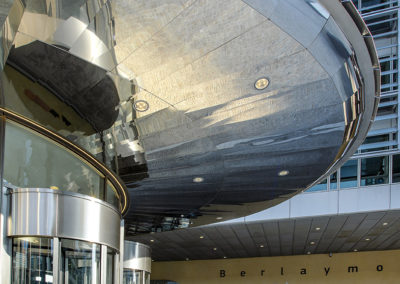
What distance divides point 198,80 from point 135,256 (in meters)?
7.64

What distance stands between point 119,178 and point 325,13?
246 inches

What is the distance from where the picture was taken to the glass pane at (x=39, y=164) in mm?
6727

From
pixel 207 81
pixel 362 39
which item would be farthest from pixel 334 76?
pixel 207 81

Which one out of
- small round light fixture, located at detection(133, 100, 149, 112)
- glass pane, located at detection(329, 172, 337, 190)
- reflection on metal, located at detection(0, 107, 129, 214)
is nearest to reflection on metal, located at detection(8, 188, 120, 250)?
reflection on metal, located at detection(0, 107, 129, 214)

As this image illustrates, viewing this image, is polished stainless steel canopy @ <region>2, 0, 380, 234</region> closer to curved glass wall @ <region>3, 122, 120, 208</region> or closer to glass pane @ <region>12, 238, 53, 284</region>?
curved glass wall @ <region>3, 122, 120, 208</region>

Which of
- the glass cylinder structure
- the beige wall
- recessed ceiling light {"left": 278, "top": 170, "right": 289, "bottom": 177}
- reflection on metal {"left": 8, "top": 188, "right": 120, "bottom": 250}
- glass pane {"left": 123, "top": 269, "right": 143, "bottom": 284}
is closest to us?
reflection on metal {"left": 8, "top": 188, "right": 120, "bottom": 250}

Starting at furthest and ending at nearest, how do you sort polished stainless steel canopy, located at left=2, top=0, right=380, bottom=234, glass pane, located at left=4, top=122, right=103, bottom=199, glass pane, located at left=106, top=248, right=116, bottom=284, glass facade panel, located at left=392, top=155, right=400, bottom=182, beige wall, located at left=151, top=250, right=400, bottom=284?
beige wall, located at left=151, top=250, right=400, bottom=284 → glass facade panel, located at left=392, top=155, right=400, bottom=182 → glass pane, located at left=106, top=248, right=116, bottom=284 → glass pane, located at left=4, top=122, right=103, bottom=199 → polished stainless steel canopy, located at left=2, top=0, right=380, bottom=234

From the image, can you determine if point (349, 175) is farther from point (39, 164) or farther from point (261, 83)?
point (39, 164)

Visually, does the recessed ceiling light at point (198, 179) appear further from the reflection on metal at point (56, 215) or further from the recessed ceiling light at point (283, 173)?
the reflection on metal at point (56, 215)

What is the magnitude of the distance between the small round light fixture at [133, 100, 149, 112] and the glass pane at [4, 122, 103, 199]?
173 cm

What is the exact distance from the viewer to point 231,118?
25.2ft

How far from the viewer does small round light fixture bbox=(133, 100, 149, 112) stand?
703 centimetres

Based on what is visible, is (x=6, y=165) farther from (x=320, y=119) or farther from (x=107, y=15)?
(x=320, y=119)

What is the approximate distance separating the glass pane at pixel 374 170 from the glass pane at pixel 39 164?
17653 mm
